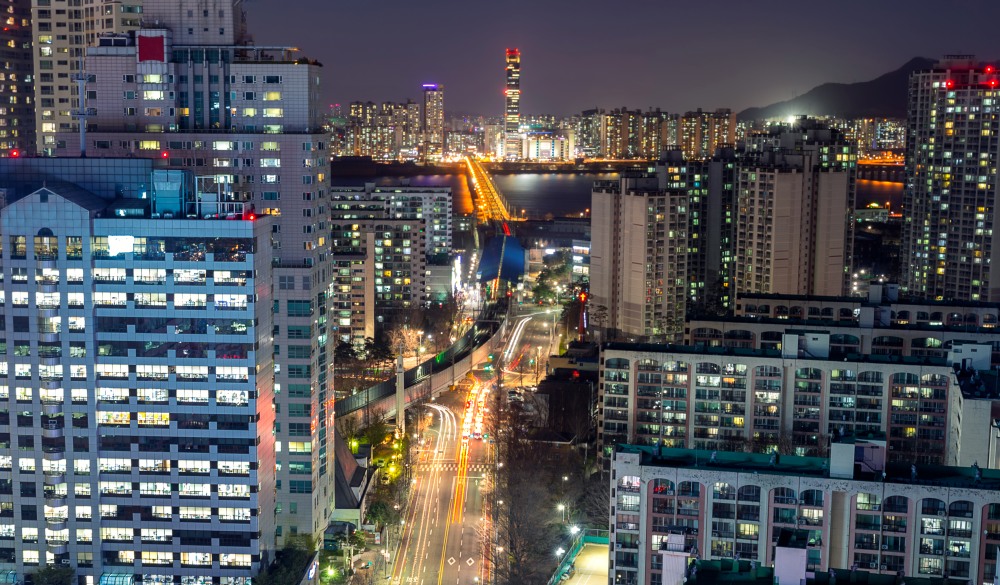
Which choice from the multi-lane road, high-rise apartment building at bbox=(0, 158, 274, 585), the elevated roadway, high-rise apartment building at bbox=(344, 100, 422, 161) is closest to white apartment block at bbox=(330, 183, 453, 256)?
the multi-lane road

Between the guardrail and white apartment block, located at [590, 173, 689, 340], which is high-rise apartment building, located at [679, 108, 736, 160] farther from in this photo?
white apartment block, located at [590, 173, 689, 340]

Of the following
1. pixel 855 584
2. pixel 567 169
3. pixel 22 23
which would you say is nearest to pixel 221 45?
pixel 855 584

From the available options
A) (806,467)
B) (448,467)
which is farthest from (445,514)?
(806,467)

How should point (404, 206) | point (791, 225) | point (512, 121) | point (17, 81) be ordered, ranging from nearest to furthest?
point (17, 81) → point (791, 225) → point (404, 206) → point (512, 121)

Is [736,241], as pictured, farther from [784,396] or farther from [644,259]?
[784,396]

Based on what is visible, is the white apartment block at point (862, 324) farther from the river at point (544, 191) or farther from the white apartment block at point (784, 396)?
the river at point (544, 191)

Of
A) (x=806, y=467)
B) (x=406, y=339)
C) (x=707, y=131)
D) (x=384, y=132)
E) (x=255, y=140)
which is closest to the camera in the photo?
(x=806, y=467)
